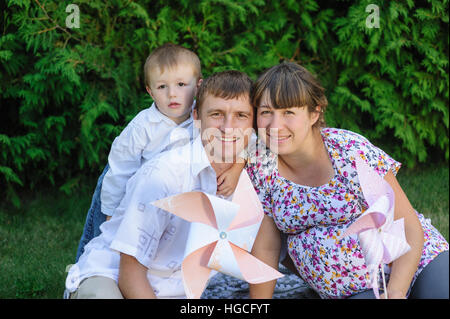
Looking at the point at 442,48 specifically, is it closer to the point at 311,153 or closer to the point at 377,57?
the point at 377,57

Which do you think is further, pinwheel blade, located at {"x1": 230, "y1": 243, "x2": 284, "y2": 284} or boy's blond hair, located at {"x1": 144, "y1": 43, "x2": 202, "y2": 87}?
boy's blond hair, located at {"x1": 144, "y1": 43, "x2": 202, "y2": 87}

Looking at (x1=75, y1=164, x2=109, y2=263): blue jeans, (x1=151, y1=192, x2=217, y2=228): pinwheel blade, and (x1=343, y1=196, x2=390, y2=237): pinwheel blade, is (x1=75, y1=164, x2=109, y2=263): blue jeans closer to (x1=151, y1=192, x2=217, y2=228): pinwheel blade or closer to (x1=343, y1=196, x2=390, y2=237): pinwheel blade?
(x1=151, y1=192, x2=217, y2=228): pinwheel blade

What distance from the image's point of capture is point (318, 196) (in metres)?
2.06

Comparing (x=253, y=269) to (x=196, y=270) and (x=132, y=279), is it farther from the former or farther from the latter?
(x=132, y=279)

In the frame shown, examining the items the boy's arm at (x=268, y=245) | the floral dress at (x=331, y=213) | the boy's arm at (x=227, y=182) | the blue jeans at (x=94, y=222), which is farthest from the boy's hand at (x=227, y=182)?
the blue jeans at (x=94, y=222)

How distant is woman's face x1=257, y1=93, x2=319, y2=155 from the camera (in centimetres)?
202

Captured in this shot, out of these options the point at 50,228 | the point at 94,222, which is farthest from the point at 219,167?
the point at 50,228

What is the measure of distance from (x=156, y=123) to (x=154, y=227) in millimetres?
767

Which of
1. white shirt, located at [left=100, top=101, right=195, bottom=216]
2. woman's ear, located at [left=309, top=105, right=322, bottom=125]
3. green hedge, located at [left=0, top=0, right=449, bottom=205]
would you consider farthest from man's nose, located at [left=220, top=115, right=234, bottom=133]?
green hedge, located at [left=0, top=0, right=449, bottom=205]

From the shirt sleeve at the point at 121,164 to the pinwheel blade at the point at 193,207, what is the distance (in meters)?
0.77

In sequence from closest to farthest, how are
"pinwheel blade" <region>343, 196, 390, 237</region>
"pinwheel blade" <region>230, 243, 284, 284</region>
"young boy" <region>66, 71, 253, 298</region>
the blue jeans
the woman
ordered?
"pinwheel blade" <region>343, 196, 390, 237</region>, "pinwheel blade" <region>230, 243, 284, 284</region>, "young boy" <region>66, 71, 253, 298</region>, the woman, the blue jeans

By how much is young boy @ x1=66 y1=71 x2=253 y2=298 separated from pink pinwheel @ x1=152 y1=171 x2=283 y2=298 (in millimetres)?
188
